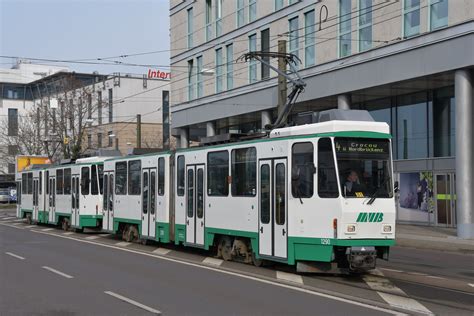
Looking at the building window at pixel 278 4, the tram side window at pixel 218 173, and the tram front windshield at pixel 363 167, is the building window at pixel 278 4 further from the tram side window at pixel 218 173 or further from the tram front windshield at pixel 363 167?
the tram front windshield at pixel 363 167

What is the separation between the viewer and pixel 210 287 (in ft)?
37.7

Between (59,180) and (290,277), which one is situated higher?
(59,180)

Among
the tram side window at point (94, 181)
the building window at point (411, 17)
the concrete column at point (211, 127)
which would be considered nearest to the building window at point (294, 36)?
the building window at point (411, 17)

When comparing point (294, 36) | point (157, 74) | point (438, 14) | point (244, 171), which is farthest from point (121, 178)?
point (157, 74)

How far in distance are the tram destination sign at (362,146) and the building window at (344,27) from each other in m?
16.5

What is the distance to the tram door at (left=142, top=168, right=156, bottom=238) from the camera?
64.7ft

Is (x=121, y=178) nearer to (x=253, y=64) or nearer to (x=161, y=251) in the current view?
(x=161, y=251)

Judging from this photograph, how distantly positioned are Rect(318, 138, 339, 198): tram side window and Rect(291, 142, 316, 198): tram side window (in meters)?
0.17

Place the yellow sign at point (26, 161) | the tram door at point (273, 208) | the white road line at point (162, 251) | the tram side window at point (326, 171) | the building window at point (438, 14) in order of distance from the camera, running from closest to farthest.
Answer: the tram side window at point (326, 171) < the tram door at point (273, 208) < the white road line at point (162, 251) < the building window at point (438, 14) < the yellow sign at point (26, 161)

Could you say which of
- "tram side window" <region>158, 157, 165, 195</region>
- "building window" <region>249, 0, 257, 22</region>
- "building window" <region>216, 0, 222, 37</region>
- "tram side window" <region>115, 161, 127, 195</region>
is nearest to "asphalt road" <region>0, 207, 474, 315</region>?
"tram side window" <region>158, 157, 165, 195</region>

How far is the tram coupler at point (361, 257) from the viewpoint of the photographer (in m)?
12.2

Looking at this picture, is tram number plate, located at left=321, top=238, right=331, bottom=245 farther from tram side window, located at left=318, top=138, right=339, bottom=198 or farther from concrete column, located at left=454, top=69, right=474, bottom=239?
concrete column, located at left=454, top=69, right=474, bottom=239

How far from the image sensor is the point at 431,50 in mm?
24250

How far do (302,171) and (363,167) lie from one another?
1206 millimetres
